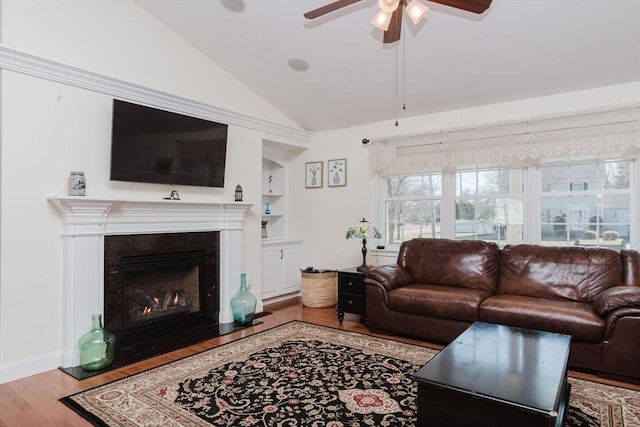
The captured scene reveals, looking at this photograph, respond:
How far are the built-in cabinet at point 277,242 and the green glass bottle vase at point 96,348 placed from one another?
89.7 inches

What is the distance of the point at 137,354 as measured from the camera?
11.2ft

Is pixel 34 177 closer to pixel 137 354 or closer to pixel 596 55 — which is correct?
pixel 137 354

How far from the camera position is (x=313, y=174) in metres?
5.78

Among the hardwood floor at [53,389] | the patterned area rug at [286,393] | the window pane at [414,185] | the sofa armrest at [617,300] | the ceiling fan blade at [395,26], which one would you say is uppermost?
the ceiling fan blade at [395,26]

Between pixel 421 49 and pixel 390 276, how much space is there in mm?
2236

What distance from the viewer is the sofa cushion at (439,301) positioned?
11.4 feet

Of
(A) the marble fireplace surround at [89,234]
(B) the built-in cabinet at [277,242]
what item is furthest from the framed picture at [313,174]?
(A) the marble fireplace surround at [89,234]

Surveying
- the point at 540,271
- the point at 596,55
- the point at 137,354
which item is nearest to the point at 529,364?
the point at 540,271

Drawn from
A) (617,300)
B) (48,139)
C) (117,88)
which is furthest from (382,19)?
(48,139)

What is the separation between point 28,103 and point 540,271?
4.64m

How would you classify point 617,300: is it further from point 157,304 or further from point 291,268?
point 157,304

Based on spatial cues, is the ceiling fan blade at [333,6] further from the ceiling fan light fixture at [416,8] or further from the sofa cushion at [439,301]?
the sofa cushion at [439,301]

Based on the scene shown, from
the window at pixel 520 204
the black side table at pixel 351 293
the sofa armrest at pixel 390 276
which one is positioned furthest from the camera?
the black side table at pixel 351 293

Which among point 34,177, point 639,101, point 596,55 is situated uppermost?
point 596,55
